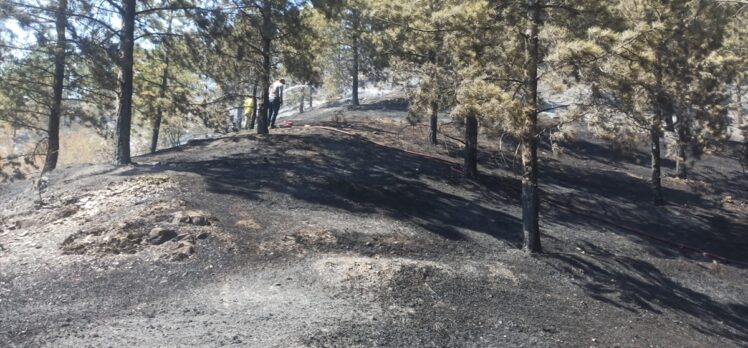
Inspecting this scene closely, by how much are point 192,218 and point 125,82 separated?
16.2ft

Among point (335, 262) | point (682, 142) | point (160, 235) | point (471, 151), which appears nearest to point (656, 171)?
point (682, 142)

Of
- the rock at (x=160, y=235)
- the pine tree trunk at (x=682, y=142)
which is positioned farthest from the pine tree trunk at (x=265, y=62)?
the pine tree trunk at (x=682, y=142)

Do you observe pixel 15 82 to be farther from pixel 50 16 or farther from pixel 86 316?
pixel 86 316

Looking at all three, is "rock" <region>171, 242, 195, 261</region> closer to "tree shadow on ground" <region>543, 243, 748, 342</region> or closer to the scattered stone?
the scattered stone

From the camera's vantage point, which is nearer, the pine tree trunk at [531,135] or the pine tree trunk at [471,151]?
the pine tree trunk at [531,135]

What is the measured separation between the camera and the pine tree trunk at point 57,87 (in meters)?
11.3

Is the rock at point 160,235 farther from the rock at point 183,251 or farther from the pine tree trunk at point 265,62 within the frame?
the pine tree trunk at point 265,62

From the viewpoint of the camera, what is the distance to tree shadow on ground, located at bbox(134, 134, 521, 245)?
10.7m

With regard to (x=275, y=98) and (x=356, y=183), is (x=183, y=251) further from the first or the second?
(x=275, y=98)

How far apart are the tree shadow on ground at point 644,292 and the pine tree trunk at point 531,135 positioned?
49cm

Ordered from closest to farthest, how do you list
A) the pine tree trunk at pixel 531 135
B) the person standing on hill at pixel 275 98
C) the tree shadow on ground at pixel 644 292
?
the tree shadow on ground at pixel 644 292 → the pine tree trunk at pixel 531 135 → the person standing on hill at pixel 275 98

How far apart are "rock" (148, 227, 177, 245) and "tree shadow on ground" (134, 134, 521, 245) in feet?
6.94

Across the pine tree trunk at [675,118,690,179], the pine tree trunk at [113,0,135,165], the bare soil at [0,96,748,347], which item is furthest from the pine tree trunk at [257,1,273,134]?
the pine tree trunk at [675,118,690,179]

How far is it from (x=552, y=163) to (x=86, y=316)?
614 inches
